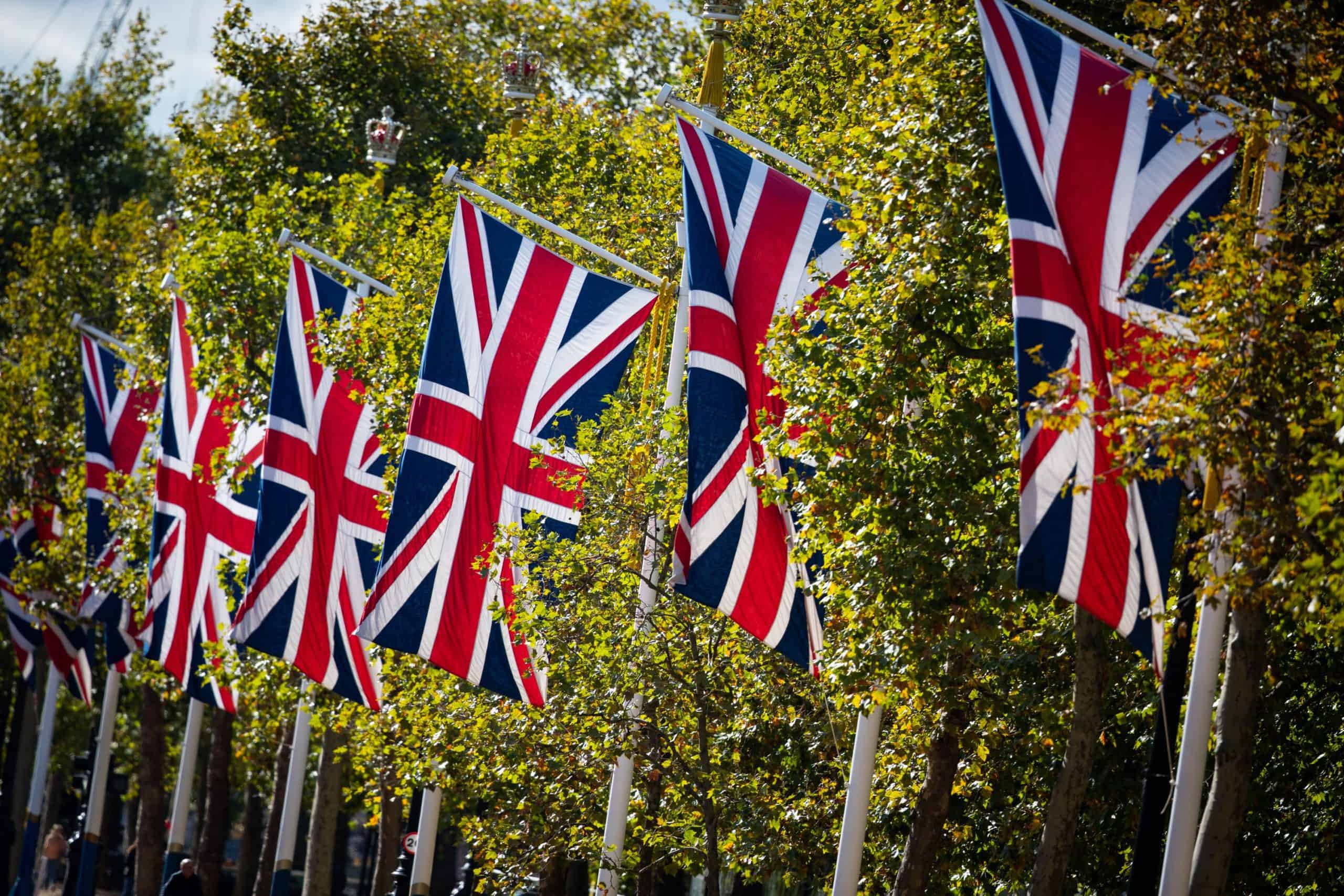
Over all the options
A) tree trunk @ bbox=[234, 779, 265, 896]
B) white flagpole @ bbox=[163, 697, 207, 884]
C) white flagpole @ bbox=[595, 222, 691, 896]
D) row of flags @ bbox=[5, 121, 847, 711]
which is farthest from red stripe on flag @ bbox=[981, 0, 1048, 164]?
tree trunk @ bbox=[234, 779, 265, 896]

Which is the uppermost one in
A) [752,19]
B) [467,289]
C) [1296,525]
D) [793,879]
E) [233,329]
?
[752,19]

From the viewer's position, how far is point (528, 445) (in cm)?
1499

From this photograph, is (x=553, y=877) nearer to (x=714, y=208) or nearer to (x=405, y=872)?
(x=405, y=872)

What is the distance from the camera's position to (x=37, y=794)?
3291cm

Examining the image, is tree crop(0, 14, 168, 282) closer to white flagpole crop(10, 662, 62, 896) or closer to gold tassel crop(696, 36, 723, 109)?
white flagpole crop(10, 662, 62, 896)

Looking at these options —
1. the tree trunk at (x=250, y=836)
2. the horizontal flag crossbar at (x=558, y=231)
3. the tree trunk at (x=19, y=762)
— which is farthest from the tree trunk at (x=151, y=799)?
the horizontal flag crossbar at (x=558, y=231)

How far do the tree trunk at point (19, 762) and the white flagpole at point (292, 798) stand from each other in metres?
18.5

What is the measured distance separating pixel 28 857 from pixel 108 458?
10453mm

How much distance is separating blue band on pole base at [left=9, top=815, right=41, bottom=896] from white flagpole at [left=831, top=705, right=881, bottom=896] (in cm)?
2356

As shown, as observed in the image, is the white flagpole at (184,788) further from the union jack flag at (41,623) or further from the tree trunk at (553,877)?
the tree trunk at (553,877)

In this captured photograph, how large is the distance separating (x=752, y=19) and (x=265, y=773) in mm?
20491

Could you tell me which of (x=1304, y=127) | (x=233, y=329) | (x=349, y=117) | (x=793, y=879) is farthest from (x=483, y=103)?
(x=1304, y=127)

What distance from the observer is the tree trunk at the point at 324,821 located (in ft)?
82.8

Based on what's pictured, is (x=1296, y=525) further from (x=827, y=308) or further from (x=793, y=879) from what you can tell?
(x=793, y=879)
